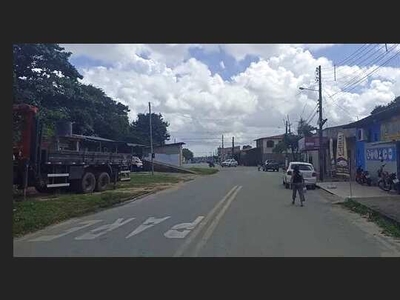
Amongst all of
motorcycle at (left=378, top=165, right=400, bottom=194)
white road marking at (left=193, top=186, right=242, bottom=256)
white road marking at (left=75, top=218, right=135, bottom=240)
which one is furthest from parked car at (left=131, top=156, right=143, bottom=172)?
white road marking at (left=75, top=218, right=135, bottom=240)

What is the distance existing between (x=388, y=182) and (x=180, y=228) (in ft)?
47.6

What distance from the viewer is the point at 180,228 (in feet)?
39.4

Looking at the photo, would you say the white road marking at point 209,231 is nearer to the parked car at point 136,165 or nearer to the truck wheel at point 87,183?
the truck wheel at point 87,183

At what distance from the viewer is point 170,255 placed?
859 centimetres

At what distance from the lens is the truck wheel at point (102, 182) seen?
83.5 ft

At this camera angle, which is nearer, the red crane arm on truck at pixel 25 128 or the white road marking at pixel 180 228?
the white road marking at pixel 180 228

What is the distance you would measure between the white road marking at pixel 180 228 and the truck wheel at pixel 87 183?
1164 centimetres

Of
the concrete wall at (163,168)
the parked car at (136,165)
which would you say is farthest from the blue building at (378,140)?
the concrete wall at (163,168)

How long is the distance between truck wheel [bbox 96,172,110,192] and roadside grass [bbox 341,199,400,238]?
13.1 m

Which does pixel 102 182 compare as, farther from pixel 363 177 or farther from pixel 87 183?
pixel 363 177

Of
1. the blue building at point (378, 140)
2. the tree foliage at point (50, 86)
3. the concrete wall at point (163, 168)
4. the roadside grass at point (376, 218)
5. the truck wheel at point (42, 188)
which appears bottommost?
the roadside grass at point (376, 218)

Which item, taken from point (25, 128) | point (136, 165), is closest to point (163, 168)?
point (136, 165)

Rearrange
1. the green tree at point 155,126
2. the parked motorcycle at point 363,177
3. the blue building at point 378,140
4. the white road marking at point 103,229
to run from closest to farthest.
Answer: the white road marking at point 103,229 < the blue building at point 378,140 < the parked motorcycle at point 363,177 < the green tree at point 155,126

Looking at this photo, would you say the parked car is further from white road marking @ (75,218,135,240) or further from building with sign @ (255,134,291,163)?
building with sign @ (255,134,291,163)
